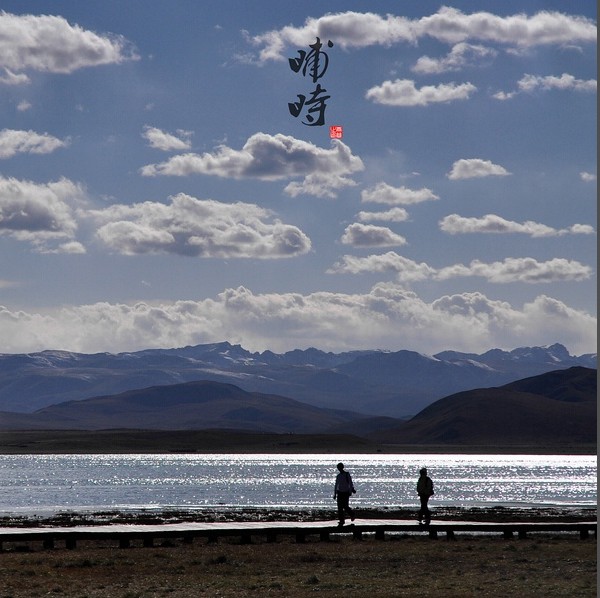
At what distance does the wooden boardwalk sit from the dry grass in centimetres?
39

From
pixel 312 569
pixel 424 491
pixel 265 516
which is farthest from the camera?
pixel 265 516

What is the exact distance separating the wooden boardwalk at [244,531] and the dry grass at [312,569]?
0.39 m

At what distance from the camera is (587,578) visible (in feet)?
→ 97.4

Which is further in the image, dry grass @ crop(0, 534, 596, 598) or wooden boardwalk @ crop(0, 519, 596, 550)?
wooden boardwalk @ crop(0, 519, 596, 550)

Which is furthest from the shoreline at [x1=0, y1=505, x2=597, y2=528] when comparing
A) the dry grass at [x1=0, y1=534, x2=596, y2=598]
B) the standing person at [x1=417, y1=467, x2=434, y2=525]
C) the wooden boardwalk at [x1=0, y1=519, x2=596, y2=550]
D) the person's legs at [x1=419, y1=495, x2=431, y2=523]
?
the dry grass at [x1=0, y1=534, x2=596, y2=598]

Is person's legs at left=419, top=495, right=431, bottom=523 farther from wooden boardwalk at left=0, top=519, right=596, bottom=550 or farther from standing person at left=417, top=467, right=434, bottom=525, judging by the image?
wooden boardwalk at left=0, top=519, right=596, bottom=550

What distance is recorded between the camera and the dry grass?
27562 millimetres

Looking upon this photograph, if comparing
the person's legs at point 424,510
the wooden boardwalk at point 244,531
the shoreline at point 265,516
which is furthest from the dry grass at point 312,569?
the shoreline at point 265,516

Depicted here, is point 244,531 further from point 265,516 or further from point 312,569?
point 265,516

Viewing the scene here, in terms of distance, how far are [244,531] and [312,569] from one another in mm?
8269

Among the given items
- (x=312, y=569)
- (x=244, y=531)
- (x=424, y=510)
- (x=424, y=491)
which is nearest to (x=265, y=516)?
(x=424, y=510)

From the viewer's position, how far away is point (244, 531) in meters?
39.7

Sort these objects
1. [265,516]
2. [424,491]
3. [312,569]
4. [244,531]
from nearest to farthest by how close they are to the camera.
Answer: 1. [312,569]
2. [244,531]
3. [424,491]
4. [265,516]

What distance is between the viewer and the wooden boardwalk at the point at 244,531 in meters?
38.0
